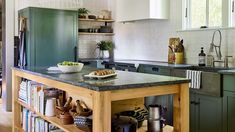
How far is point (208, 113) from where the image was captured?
3.49 m

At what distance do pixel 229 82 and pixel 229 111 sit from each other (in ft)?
1.03

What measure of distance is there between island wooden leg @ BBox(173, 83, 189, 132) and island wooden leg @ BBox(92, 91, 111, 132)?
0.64 metres

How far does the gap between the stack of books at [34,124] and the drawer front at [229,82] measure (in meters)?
1.84

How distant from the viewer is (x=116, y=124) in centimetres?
210

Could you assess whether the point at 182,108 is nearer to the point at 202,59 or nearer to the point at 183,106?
the point at 183,106

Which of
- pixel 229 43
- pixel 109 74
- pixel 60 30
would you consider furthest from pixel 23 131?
pixel 229 43

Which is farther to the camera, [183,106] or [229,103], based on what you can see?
[229,103]

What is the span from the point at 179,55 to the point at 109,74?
2613 mm

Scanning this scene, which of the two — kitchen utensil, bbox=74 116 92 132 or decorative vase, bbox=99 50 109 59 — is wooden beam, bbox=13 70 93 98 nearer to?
kitchen utensil, bbox=74 116 92 132

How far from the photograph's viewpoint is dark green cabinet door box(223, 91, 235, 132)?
318 cm

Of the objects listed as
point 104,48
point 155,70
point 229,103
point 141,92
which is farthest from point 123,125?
point 104,48

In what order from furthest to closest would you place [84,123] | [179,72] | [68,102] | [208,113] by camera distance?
1. [179,72]
2. [208,113]
3. [68,102]
4. [84,123]

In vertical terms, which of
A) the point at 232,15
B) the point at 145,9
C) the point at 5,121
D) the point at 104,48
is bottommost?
the point at 5,121

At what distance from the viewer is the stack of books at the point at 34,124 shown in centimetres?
289
